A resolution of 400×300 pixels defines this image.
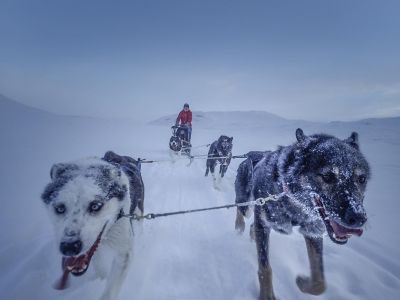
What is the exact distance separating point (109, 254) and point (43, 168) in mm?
5231

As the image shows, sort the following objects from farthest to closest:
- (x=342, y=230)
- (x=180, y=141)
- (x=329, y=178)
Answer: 1. (x=180, y=141)
2. (x=329, y=178)
3. (x=342, y=230)

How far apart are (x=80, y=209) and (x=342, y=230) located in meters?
2.00

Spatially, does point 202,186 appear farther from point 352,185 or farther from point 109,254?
point 352,185

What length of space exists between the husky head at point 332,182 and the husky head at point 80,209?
Result: 1573 mm

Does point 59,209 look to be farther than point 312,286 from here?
No

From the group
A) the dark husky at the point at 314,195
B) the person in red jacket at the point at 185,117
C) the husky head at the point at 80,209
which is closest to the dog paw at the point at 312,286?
the dark husky at the point at 314,195

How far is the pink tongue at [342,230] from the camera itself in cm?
183

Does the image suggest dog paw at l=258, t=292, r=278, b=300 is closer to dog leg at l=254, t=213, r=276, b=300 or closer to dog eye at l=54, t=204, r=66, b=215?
dog leg at l=254, t=213, r=276, b=300

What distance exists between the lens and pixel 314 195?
2.03 meters

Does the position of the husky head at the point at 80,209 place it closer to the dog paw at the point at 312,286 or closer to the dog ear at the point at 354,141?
the dog paw at the point at 312,286

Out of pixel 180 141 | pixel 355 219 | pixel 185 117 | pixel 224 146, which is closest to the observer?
pixel 355 219

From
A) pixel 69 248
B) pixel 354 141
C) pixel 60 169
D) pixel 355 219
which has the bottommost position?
pixel 69 248

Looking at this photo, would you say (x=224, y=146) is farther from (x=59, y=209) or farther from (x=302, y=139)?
(x=59, y=209)

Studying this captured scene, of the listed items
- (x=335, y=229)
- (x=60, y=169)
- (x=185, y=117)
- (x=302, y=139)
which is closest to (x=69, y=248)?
(x=60, y=169)
